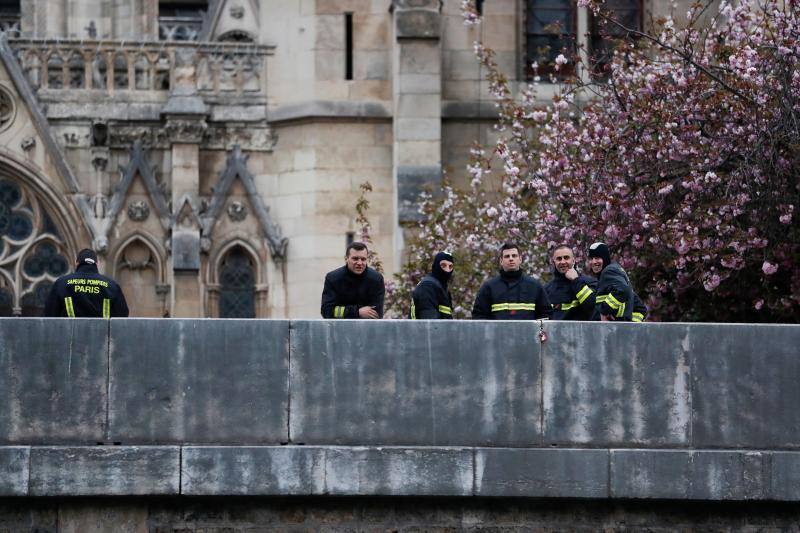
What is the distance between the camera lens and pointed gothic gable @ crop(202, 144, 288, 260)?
27.6 metres

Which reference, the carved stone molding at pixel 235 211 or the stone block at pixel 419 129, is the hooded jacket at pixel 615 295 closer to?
the stone block at pixel 419 129

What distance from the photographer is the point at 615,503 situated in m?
15.5

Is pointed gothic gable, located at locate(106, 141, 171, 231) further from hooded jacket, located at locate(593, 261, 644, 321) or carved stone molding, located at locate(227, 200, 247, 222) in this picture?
hooded jacket, located at locate(593, 261, 644, 321)

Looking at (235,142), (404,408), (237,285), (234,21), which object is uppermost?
(234,21)

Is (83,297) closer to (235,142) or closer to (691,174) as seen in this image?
(691,174)

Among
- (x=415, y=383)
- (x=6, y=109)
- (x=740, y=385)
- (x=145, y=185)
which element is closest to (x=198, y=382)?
(x=415, y=383)

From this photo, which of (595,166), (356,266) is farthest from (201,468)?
(595,166)

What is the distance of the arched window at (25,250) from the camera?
27594mm

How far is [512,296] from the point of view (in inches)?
651

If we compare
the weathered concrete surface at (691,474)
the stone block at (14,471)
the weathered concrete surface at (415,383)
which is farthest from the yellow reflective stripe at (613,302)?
the stone block at (14,471)

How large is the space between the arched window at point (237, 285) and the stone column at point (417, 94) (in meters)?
2.24

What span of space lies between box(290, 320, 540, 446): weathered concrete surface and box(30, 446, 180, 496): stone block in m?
0.93

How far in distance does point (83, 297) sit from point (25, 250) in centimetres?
1096

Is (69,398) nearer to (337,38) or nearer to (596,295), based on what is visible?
(596,295)
